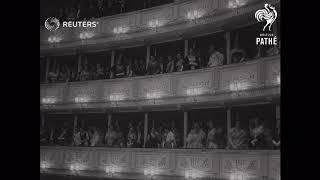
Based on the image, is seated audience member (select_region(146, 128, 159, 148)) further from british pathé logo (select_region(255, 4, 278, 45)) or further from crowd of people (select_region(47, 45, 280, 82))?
british pathé logo (select_region(255, 4, 278, 45))

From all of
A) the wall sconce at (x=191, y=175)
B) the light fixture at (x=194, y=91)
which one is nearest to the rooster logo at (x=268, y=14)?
the light fixture at (x=194, y=91)

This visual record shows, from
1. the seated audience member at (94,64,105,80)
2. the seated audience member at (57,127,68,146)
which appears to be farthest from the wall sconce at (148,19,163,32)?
the seated audience member at (57,127,68,146)

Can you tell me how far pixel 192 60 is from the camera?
12914mm

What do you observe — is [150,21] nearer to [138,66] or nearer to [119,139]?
[138,66]

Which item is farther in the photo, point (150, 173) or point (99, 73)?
point (99, 73)

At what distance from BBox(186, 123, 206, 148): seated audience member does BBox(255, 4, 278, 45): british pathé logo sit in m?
2.89

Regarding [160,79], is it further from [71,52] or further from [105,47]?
[71,52]

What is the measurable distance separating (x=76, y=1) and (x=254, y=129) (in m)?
5.50

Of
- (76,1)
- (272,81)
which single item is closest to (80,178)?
(76,1)

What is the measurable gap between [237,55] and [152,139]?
3.16m

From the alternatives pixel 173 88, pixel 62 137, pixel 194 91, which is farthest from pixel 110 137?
pixel 194 91

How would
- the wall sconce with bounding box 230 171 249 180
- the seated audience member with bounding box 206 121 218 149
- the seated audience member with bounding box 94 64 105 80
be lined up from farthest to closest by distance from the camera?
the seated audience member with bounding box 94 64 105 80
the seated audience member with bounding box 206 121 218 149
the wall sconce with bounding box 230 171 249 180

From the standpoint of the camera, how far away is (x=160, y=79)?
1309 centimetres

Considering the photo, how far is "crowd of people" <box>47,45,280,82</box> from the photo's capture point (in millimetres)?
12969
